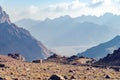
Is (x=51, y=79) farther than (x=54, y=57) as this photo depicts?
No

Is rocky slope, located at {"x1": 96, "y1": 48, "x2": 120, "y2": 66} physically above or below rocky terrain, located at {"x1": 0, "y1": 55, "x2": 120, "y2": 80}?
above

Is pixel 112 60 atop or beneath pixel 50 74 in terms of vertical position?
atop

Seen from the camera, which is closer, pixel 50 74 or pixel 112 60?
pixel 50 74

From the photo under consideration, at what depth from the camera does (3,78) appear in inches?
2391

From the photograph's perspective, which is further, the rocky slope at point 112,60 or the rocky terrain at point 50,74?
the rocky slope at point 112,60

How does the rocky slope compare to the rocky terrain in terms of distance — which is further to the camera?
the rocky slope

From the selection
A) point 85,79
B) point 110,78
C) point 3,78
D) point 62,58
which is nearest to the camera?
point 3,78

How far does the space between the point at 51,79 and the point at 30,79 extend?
4213 millimetres

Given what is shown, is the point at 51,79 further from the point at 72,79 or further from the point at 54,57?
the point at 54,57

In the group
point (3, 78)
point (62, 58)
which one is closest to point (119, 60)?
point (62, 58)

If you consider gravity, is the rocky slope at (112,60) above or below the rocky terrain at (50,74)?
above

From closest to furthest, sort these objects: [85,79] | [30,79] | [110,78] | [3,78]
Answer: [3,78] < [30,79] < [85,79] < [110,78]

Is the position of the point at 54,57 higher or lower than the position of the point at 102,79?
higher

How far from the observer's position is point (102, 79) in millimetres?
72500
